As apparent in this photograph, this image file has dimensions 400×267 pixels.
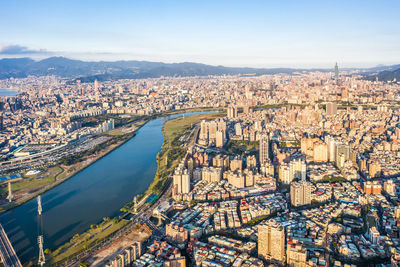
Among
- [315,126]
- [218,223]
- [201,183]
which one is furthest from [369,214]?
[315,126]

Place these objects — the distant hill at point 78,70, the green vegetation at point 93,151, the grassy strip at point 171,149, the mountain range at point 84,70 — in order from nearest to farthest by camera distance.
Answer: the grassy strip at point 171,149 → the green vegetation at point 93,151 → the mountain range at point 84,70 → the distant hill at point 78,70

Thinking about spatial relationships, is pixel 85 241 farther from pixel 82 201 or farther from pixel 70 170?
pixel 70 170

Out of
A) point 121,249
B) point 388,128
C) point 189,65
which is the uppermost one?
point 189,65

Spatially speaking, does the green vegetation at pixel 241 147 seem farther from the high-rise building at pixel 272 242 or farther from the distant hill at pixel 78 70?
the distant hill at pixel 78 70

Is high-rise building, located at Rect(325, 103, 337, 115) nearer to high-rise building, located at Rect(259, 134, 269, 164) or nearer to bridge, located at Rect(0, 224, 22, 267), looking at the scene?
high-rise building, located at Rect(259, 134, 269, 164)

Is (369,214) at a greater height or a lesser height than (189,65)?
lesser

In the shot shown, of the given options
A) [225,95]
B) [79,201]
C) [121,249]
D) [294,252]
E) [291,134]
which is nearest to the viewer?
[294,252]

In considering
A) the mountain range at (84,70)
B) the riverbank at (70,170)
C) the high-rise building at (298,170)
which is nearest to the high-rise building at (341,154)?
the high-rise building at (298,170)

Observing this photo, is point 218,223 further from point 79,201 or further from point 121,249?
point 79,201
